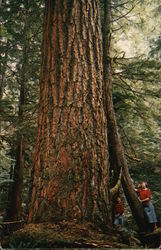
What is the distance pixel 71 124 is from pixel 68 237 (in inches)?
38.9

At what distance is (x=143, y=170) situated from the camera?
7574mm

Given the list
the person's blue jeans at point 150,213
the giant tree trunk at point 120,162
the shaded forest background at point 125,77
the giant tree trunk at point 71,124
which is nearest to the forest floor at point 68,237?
the giant tree trunk at point 71,124

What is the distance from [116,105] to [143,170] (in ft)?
9.70

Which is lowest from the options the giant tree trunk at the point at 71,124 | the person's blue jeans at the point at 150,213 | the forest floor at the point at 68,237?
the person's blue jeans at the point at 150,213

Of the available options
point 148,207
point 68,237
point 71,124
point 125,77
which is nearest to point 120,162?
point 148,207

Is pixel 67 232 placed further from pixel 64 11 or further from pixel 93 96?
pixel 64 11

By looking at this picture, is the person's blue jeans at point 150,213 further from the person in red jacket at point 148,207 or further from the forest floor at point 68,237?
the forest floor at point 68,237

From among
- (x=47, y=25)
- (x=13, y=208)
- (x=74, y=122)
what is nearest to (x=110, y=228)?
(x=74, y=122)

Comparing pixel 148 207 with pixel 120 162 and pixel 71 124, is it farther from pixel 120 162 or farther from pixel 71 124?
pixel 71 124

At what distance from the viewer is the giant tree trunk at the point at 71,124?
1.78m

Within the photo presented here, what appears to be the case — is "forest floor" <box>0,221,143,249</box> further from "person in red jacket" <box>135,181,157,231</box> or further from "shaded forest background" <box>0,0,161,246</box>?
"shaded forest background" <box>0,0,161,246</box>

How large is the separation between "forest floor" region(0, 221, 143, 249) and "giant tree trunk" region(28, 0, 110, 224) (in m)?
0.11

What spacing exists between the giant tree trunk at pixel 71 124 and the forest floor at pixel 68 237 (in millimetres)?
112

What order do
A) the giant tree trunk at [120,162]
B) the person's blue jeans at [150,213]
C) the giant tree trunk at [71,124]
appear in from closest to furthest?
the giant tree trunk at [71,124], the giant tree trunk at [120,162], the person's blue jeans at [150,213]
